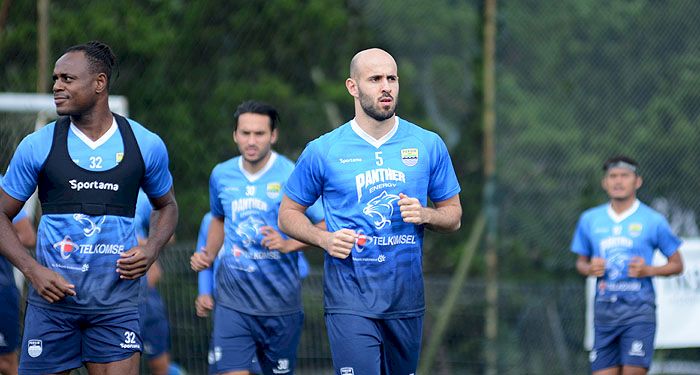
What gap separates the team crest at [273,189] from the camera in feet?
28.4

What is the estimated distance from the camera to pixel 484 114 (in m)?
14.2

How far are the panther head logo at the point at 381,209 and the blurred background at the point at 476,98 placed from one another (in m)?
6.95

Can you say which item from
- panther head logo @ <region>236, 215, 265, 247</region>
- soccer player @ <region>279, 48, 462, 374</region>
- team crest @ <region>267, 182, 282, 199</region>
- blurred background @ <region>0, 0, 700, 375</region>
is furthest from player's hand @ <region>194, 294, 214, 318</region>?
blurred background @ <region>0, 0, 700, 375</region>

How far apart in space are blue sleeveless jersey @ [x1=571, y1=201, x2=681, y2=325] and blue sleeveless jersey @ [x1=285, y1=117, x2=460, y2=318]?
3746 millimetres

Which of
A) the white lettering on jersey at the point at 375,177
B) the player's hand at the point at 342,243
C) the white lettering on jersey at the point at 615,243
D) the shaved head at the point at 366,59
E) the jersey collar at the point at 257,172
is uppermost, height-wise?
the shaved head at the point at 366,59

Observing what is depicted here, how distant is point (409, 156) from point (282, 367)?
8.54 feet

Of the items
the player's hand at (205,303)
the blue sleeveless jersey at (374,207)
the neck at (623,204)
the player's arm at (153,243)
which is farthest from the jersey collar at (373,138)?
the neck at (623,204)

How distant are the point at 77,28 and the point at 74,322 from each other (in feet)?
26.3

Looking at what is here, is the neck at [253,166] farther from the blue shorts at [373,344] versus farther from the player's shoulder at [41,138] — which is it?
the player's shoulder at [41,138]

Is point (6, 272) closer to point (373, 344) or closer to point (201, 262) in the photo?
point (201, 262)

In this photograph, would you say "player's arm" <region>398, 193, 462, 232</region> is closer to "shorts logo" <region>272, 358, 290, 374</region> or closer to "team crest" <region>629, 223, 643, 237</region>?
"shorts logo" <region>272, 358, 290, 374</region>

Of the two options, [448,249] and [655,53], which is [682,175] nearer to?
[655,53]

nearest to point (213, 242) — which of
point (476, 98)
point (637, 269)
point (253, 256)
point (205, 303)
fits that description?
point (253, 256)

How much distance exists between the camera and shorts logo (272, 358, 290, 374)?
8664 millimetres
